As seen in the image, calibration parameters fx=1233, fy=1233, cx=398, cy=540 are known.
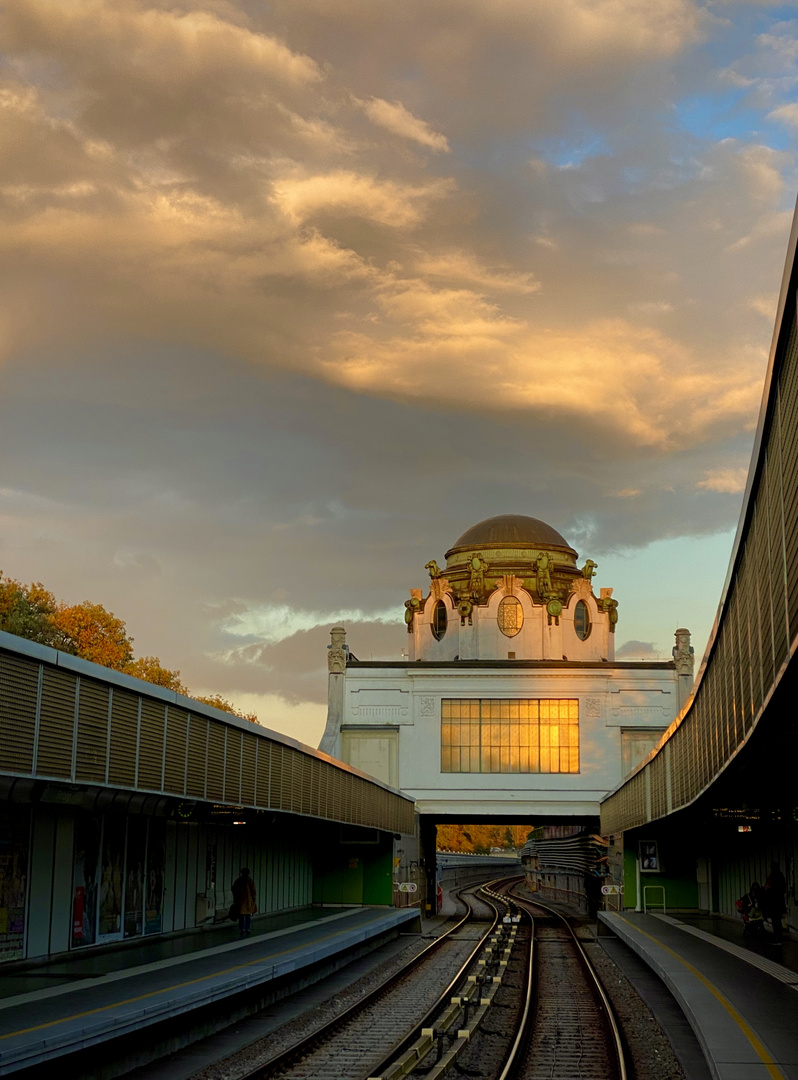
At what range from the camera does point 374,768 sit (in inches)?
2432

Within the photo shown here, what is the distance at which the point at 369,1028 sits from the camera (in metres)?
18.8

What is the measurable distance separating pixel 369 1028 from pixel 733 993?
5.43m

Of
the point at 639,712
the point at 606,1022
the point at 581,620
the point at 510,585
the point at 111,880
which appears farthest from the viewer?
the point at 581,620

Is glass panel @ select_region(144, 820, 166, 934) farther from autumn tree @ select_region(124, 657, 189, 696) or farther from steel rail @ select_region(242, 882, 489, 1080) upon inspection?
autumn tree @ select_region(124, 657, 189, 696)

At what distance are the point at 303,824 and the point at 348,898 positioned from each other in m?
9.23

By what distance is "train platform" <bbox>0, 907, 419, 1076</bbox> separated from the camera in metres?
12.3

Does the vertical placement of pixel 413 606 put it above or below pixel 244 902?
above

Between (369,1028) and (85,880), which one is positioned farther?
(85,880)

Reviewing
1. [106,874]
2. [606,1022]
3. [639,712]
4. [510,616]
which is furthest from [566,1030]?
[510,616]

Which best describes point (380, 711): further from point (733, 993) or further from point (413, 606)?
point (733, 993)

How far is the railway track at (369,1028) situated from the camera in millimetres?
15047

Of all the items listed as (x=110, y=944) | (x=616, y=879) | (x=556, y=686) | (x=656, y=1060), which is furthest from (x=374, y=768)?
(x=656, y=1060)

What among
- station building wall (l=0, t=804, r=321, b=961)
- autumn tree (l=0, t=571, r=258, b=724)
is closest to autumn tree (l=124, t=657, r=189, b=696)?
autumn tree (l=0, t=571, r=258, b=724)

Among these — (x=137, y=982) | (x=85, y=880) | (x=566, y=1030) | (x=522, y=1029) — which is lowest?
(x=566, y=1030)
